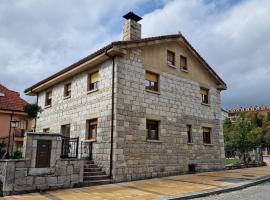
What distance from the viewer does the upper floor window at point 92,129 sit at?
1428 centimetres

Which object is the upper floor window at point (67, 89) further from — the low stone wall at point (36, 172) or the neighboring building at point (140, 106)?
the low stone wall at point (36, 172)

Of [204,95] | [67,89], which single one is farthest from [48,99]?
[204,95]

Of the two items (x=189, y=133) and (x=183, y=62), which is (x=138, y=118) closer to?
(x=189, y=133)

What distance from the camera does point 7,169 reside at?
9.23 meters

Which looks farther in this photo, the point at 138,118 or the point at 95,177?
the point at 138,118

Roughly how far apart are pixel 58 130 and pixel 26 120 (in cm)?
1113

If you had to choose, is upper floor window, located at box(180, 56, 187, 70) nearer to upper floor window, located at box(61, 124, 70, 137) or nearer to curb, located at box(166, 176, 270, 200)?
upper floor window, located at box(61, 124, 70, 137)

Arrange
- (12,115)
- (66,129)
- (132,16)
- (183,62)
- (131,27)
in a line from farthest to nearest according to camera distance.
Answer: (12,115)
(183,62)
(66,129)
(132,16)
(131,27)

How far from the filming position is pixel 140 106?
1406 centimetres

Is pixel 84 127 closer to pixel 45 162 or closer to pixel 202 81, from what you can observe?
pixel 45 162

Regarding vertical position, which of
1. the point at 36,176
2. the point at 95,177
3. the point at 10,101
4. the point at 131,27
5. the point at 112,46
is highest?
the point at 131,27

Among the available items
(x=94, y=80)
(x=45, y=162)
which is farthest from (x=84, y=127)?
(x=45, y=162)

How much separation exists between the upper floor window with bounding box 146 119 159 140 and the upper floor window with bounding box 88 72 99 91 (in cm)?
331

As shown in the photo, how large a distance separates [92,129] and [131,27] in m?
6.18
